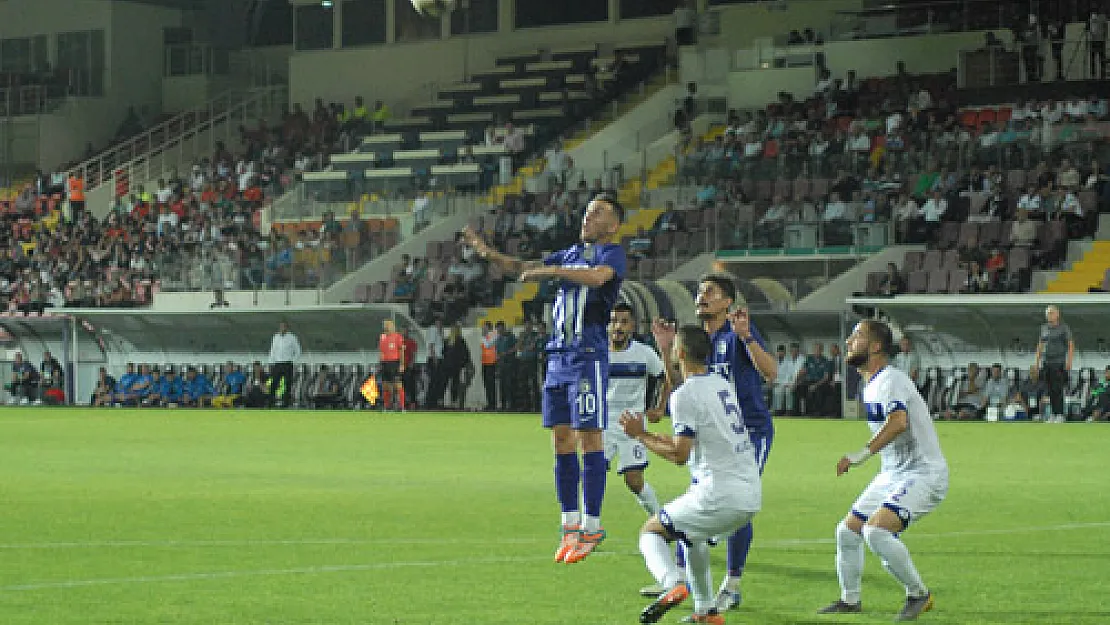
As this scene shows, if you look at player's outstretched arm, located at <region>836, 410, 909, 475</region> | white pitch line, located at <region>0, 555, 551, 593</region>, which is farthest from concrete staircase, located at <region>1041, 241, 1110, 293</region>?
player's outstretched arm, located at <region>836, 410, 909, 475</region>

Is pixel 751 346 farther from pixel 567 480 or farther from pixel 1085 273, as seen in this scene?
pixel 1085 273

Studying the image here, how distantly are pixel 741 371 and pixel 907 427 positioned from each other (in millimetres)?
1230

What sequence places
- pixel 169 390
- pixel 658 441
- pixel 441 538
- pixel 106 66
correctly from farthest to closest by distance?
pixel 106 66
pixel 169 390
pixel 441 538
pixel 658 441

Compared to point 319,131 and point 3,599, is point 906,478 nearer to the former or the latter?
point 3,599

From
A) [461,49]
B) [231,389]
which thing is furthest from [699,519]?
[461,49]

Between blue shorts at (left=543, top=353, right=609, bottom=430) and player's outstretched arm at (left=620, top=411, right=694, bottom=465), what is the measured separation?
294 centimetres

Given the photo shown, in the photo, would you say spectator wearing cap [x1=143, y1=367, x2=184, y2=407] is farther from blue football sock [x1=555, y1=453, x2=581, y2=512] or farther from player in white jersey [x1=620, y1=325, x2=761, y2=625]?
player in white jersey [x1=620, y1=325, x2=761, y2=625]

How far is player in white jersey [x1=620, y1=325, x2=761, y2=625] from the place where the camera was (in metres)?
8.64

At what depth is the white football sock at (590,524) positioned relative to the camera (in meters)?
11.6

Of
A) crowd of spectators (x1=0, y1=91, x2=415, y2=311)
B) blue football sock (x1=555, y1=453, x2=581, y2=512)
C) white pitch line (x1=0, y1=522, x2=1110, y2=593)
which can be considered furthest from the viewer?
crowd of spectators (x1=0, y1=91, x2=415, y2=311)

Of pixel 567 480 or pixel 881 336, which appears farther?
pixel 567 480

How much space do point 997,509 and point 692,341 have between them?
7171mm

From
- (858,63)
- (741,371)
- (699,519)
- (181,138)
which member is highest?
(858,63)

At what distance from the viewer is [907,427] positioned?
9.29 metres
